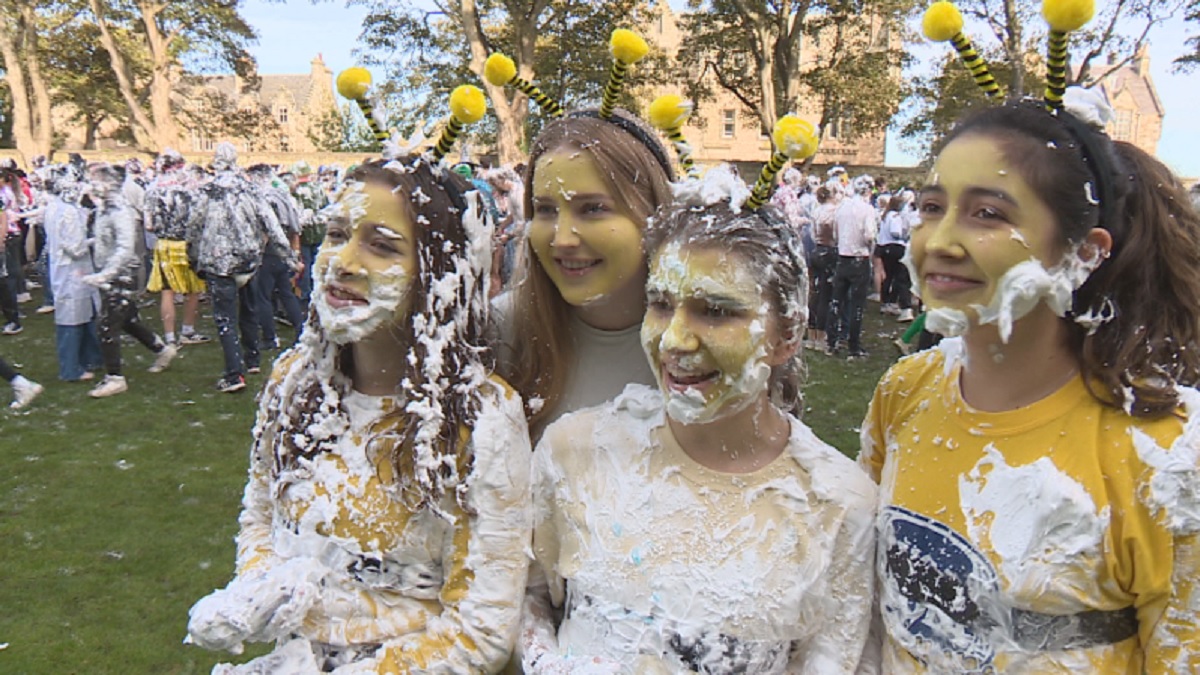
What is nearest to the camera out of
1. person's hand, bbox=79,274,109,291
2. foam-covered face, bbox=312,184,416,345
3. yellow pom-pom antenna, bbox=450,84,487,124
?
foam-covered face, bbox=312,184,416,345

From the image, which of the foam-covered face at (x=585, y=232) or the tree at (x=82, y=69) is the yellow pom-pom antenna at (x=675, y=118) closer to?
the foam-covered face at (x=585, y=232)

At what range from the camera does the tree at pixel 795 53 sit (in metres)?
23.2

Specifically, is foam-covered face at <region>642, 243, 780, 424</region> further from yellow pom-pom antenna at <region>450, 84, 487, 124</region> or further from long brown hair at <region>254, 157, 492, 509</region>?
yellow pom-pom antenna at <region>450, 84, 487, 124</region>

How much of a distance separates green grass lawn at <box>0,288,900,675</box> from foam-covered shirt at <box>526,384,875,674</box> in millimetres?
2500

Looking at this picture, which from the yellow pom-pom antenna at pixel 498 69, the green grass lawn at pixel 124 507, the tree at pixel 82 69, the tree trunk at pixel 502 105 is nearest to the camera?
the yellow pom-pom antenna at pixel 498 69

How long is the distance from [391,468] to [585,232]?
2.42 feet

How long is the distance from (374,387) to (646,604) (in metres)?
0.85

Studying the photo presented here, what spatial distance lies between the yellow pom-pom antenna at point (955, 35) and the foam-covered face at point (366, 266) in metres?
1.22

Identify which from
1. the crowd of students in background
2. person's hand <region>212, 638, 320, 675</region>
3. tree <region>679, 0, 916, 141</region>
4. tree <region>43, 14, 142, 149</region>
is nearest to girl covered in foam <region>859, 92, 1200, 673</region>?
person's hand <region>212, 638, 320, 675</region>

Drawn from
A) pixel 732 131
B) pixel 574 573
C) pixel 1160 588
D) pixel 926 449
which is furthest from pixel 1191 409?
pixel 732 131

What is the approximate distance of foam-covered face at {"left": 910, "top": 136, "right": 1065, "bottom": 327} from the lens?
1487 millimetres

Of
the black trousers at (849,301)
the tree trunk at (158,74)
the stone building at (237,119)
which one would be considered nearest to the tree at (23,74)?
the tree trunk at (158,74)

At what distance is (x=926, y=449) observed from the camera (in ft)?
5.62

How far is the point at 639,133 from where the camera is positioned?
2.19 metres
